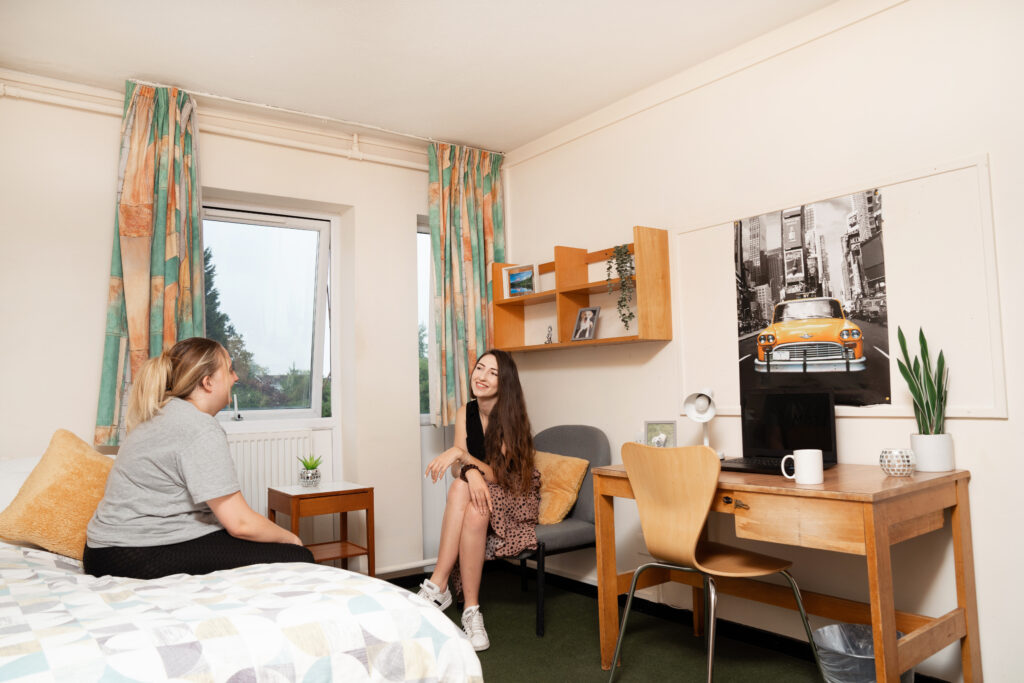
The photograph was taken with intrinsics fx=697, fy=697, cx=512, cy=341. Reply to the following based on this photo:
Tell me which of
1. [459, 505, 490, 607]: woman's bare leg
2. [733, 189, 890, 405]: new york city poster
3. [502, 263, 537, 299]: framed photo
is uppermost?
[502, 263, 537, 299]: framed photo

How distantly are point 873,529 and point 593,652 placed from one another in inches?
53.0

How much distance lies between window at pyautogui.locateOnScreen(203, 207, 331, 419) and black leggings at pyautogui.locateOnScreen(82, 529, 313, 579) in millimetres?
1798

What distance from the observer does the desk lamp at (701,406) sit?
2812mm

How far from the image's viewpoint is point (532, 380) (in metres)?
4.10

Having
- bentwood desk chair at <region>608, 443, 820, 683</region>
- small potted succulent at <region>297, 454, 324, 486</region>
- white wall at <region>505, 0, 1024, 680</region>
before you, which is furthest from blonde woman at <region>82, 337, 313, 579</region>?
white wall at <region>505, 0, 1024, 680</region>

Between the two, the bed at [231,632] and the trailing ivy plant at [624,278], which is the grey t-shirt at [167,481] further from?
the trailing ivy plant at [624,278]

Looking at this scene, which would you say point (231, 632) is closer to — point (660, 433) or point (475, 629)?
point (475, 629)

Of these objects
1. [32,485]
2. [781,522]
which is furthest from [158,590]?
[781,522]

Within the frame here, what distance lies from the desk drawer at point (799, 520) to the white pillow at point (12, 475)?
2460 millimetres

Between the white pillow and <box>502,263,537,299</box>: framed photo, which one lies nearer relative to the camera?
the white pillow

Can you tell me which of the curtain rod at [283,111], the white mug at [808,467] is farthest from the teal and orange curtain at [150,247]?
the white mug at [808,467]

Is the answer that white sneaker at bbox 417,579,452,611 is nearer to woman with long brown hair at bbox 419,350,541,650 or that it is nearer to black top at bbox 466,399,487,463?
woman with long brown hair at bbox 419,350,541,650

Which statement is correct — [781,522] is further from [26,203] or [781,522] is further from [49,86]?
[49,86]

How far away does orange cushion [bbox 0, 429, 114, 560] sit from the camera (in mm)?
2260
